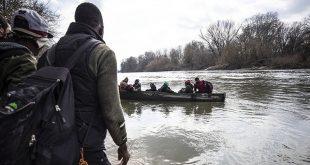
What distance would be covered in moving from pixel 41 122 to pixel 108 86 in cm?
57

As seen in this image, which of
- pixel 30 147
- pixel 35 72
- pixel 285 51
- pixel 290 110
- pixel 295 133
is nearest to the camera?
pixel 30 147

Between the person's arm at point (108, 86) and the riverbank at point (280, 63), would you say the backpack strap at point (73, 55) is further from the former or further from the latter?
the riverbank at point (280, 63)

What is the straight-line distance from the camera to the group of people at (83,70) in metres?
2.09

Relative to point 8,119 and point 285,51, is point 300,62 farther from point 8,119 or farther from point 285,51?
point 8,119

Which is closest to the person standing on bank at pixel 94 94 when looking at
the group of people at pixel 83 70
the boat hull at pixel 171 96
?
the group of people at pixel 83 70

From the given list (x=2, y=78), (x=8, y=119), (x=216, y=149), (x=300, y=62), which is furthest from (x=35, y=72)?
(x=300, y=62)

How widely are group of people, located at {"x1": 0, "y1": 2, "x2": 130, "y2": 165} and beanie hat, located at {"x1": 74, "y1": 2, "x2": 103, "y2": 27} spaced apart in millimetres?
49

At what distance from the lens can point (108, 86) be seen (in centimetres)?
223

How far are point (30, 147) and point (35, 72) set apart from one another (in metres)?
0.48

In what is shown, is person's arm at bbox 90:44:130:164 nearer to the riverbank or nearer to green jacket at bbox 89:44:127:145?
green jacket at bbox 89:44:127:145

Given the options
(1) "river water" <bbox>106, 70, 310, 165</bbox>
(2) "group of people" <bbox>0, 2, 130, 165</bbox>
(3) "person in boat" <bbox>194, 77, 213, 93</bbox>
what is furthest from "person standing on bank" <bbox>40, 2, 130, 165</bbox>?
(3) "person in boat" <bbox>194, 77, 213, 93</bbox>

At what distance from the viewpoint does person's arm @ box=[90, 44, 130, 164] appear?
2217 millimetres

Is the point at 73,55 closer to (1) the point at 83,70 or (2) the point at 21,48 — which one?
(1) the point at 83,70

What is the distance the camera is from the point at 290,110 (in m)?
13.4
